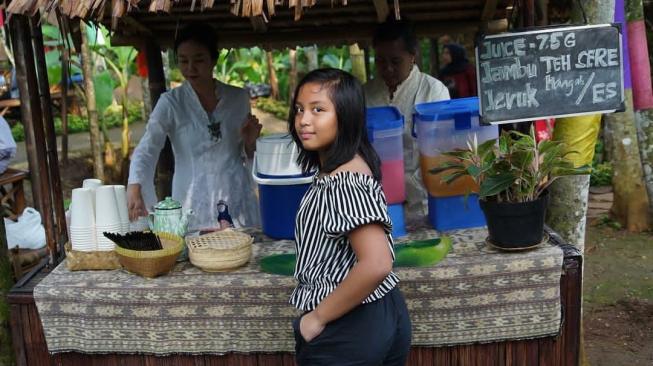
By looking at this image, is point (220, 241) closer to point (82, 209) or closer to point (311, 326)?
point (82, 209)

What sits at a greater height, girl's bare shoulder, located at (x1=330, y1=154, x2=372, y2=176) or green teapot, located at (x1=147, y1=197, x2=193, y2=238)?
girl's bare shoulder, located at (x1=330, y1=154, x2=372, y2=176)

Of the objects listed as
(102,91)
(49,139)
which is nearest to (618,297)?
(49,139)

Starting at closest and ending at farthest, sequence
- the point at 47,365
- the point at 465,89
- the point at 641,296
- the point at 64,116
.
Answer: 1. the point at 47,365
2. the point at 641,296
3. the point at 465,89
4. the point at 64,116

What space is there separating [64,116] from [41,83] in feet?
21.2

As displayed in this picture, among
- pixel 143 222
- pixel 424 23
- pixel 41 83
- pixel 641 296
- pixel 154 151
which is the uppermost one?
pixel 424 23

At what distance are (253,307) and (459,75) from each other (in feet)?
19.1

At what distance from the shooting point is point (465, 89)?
307 inches

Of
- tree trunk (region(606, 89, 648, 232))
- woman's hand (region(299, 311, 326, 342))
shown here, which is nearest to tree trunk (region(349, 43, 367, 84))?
tree trunk (region(606, 89, 648, 232))

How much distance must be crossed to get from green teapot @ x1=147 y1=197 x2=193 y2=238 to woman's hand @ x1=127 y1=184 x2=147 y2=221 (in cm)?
34

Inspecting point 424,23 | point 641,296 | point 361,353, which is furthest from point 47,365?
point 641,296

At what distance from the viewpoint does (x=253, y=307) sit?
103 inches

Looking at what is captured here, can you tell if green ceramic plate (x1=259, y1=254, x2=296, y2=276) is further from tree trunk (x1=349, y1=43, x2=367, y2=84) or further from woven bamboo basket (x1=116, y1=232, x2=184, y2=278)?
tree trunk (x1=349, y1=43, x2=367, y2=84)

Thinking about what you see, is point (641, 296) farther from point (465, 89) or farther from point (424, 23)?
point (465, 89)

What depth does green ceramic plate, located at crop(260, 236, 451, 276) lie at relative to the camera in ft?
8.66
